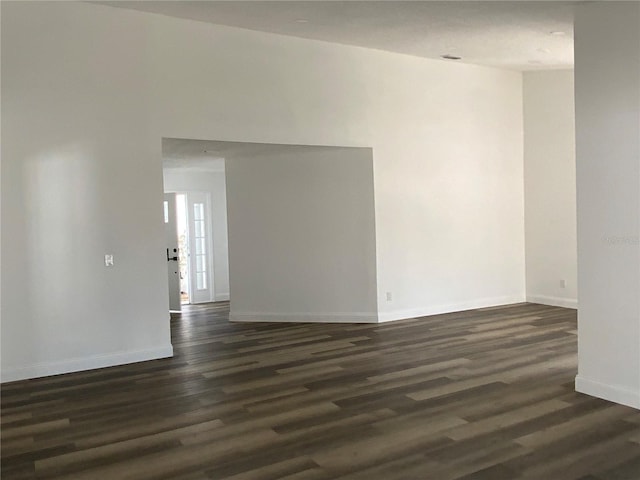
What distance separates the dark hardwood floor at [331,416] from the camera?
3.38 meters

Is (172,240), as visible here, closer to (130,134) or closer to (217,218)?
(217,218)

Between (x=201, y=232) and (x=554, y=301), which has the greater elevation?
(x=201, y=232)

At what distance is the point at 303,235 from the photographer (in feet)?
25.6

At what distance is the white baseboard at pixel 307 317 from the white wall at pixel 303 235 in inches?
0.5

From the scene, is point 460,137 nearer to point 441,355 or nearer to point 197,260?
point 441,355

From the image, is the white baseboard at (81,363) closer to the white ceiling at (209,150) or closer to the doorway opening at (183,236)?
the white ceiling at (209,150)

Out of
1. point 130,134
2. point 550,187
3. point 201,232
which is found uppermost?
point 130,134

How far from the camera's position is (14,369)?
5.27m

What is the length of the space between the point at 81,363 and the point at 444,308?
4.68 metres

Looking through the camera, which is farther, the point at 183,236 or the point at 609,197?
the point at 183,236

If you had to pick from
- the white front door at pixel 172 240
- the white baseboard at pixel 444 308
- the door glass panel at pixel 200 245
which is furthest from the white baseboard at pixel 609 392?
the door glass panel at pixel 200 245

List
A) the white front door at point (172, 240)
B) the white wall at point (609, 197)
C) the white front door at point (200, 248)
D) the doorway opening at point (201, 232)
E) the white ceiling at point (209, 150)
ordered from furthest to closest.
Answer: the white front door at point (200, 248) < the doorway opening at point (201, 232) < the white front door at point (172, 240) < the white ceiling at point (209, 150) < the white wall at point (609, 197)

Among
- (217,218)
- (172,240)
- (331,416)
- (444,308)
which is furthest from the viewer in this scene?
(217,218)

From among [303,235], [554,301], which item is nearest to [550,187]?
[554,301]
